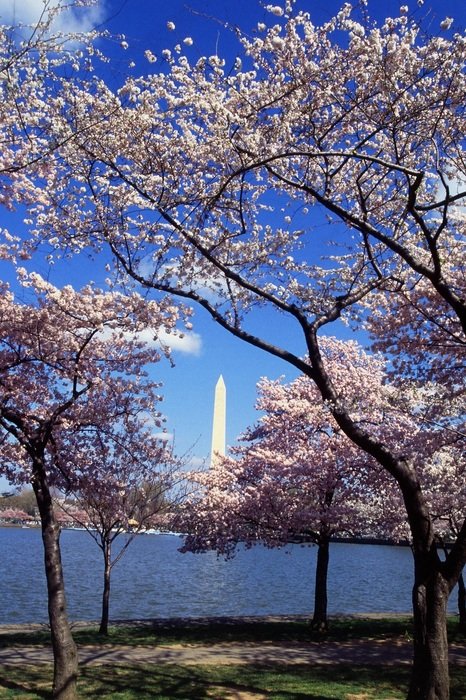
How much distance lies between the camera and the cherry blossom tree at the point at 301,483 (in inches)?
595

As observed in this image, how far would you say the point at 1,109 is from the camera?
6051 mm

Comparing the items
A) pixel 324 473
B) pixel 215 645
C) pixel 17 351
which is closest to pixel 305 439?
pixel 324 473

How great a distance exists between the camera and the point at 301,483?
1557cm

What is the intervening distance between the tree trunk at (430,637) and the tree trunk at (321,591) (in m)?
9.17

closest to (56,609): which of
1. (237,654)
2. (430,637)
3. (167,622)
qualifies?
(430,637)

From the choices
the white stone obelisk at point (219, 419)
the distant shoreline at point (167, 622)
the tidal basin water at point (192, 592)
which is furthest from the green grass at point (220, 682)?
the white stone obelisk at point (219, 419)

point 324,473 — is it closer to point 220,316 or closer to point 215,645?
point 215,645

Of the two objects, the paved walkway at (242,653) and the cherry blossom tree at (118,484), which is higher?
the cherry blossom tree at (118,484)

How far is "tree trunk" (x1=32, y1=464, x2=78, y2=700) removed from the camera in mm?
6809

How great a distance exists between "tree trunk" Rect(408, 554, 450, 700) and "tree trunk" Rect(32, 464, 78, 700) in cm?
355

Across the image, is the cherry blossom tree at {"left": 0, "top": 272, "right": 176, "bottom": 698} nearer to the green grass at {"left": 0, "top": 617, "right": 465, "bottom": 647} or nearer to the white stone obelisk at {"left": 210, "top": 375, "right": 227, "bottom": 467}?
the green grass at {"left": 0, "top": 617, "right": 465, "bottom": 647}

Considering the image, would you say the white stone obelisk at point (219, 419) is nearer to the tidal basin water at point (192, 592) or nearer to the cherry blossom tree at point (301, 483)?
the tidal basin water at point (192, 592)

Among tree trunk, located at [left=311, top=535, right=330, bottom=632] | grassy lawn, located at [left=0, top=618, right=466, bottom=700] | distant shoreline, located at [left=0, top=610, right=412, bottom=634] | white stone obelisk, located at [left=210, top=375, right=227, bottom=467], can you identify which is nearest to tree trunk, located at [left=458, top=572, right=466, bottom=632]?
tree trunk, located at [left=311, top=535, right=330, bottom=632]

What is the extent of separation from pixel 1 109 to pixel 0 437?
5260mm
